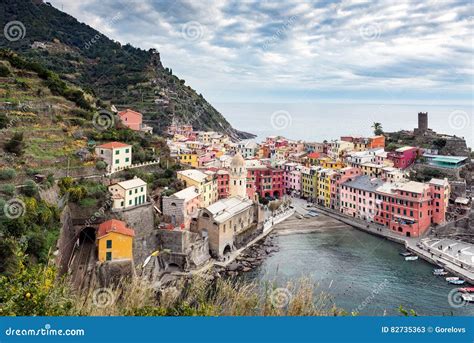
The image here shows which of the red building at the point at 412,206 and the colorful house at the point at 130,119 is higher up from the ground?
the colorful house at the point at 130,119

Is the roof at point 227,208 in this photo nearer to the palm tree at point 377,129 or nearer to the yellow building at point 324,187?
the yellow building at point 324,187

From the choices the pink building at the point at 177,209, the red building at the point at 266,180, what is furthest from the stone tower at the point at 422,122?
the pink building at the point at 177,209

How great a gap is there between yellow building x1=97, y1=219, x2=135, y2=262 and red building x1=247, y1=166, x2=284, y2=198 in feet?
61.5

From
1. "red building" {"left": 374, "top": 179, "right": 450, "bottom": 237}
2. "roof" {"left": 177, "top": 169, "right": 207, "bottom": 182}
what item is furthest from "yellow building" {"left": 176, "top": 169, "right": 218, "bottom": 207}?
"red building" {"left": 374, "top": 179, "right": 450, "bottom": 237}

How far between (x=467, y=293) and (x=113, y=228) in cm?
1606

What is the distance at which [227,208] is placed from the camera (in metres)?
25.3

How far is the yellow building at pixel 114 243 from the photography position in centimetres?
1714

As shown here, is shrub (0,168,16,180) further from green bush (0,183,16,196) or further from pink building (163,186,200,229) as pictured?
pink building (163,186,200,229)

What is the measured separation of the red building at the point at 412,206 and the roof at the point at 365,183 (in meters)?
1.36

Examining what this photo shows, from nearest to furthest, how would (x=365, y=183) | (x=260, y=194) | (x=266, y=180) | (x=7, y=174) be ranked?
(x=7, y=174), (x=365, y=183), (x=260, y=194), (x=266, y=180)

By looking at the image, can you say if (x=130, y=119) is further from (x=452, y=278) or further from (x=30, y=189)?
(x=452, y=278)

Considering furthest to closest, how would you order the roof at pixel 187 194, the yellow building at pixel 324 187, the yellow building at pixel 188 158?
the yellow building at pixel 324 187, the yellow building at pixel 188 158, the roof at pixel 187 194

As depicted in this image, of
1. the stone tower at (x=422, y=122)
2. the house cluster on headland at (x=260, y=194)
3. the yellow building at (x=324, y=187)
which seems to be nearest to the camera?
the house cluster on headland at (x=260, y=194)

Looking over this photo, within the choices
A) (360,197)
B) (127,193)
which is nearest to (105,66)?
(360,197)
